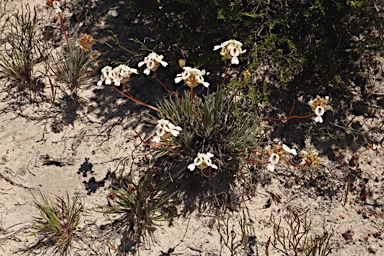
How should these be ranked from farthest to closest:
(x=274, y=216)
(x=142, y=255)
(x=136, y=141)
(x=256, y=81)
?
(x=256, y=81) → (x=136, y=141) → (x=274, y=216) → (x=142, y=255)

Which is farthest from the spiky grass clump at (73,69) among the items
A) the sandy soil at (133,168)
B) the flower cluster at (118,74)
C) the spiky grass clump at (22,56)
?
the flower cluster at (118,74)

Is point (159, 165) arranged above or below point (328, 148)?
below

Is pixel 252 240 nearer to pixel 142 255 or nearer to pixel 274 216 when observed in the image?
pixel 274 216

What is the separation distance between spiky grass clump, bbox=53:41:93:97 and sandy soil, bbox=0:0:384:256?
0.30 ft

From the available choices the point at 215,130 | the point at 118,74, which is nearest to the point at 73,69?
the point at 118,74

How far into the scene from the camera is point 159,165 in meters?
3.33

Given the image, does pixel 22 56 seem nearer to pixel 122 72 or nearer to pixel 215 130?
pixel 122 72

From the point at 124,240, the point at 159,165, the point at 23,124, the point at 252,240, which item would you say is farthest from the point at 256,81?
the point at 23,124

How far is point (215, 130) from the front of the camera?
10.5 ft

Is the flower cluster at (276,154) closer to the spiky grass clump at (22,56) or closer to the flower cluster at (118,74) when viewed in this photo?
the flower cluster at (118,74)

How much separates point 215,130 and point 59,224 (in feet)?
3.97

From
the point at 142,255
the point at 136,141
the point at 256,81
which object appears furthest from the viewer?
the point at 256,81

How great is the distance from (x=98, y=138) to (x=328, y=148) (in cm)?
176

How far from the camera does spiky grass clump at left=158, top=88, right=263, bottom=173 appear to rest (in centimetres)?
315
